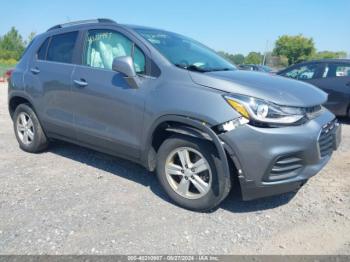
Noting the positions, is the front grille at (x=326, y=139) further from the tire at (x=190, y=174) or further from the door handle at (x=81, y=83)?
the door handle at (x=81, y=83)

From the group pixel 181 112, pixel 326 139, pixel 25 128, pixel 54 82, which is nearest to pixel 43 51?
pixel 54 82

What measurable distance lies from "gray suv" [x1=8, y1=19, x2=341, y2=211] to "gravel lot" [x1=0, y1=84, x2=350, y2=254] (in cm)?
32

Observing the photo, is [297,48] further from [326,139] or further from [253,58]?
[326,139]

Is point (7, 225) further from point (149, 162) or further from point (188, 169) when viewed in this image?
point (188, 169)

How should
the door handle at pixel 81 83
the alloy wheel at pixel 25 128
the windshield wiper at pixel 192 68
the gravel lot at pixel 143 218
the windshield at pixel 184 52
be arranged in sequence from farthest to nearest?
the alloy wheel at pixel 25 128
the door handle at pixel 81 83
the windshield at pixel 184 52
the windshield wiper at pixel 192 68
the gravel lot at pixel 143 218

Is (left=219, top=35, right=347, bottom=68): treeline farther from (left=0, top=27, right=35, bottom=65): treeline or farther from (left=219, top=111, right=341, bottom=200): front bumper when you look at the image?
(left=219, top=111, right=341, bottom=200): front bumper

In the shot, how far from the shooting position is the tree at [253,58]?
81812mm

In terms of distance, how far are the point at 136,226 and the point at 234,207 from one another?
3.46 ft

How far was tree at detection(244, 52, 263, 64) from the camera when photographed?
81812mm

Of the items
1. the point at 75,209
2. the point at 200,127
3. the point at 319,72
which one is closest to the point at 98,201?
the point at 75,209

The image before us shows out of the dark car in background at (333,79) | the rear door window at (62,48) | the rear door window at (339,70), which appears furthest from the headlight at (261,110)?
the rear door window at (339,70)

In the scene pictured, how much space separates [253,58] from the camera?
8294 cm

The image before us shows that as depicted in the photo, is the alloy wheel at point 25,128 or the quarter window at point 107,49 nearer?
the quarter window at point 107,49

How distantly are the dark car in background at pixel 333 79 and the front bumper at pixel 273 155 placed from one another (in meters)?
5.08
